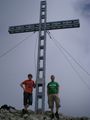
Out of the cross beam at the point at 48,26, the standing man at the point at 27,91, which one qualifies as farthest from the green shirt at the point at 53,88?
the cross beam at the point at 48,26

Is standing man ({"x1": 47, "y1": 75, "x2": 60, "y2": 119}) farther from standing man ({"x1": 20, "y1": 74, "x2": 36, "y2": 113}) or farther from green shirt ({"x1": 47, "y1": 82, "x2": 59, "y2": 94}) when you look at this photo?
standing man ({"x1": 20, "y1": 74, "x2": 36, "y2": 113})

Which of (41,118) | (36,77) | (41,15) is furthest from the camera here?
(41,15)

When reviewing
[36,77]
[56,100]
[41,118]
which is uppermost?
[36,77]

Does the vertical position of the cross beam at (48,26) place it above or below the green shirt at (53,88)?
above

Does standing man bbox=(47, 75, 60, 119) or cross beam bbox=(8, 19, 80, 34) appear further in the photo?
cross beam bbox=(8, 19, 80, 34)

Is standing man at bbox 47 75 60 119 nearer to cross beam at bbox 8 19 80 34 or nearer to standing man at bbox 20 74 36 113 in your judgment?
standing man at bbox 20 74 36 113

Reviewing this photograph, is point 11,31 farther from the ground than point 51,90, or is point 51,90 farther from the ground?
point 11,31

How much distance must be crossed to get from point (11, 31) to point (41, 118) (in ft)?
33.3

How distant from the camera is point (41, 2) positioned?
21.5 m

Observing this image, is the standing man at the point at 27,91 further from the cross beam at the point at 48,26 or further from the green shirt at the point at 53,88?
the cross beam at the point at 48,26

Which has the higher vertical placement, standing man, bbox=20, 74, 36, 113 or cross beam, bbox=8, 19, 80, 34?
cross beam, bbox=8, 19, 80, 34

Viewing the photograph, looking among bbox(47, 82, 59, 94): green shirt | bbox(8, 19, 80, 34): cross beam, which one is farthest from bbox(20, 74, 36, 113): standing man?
bbox(8, 19, 80, 34): cross beam

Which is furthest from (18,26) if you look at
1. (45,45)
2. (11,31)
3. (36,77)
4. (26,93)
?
(26,93)

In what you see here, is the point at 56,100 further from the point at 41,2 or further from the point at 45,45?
the point at 41,2
